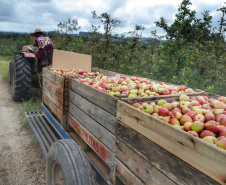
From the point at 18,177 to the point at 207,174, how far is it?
2.94 m

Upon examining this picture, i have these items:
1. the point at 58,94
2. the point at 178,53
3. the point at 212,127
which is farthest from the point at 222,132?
the point at 178,53

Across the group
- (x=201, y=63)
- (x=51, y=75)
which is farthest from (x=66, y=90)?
(x=201, y=63)

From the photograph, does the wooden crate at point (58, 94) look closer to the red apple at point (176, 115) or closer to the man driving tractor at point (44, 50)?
the red apple at point (176, 115)

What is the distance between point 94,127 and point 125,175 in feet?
2.28

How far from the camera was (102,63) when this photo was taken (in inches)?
293

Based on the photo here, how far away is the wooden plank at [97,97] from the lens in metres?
1.80

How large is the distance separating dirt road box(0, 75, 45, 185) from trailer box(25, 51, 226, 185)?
3.03ft

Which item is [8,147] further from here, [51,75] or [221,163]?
[221,163]

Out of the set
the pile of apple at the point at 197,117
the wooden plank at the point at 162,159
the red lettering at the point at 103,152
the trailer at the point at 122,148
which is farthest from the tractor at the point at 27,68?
the wooden plank at the point at 162,159

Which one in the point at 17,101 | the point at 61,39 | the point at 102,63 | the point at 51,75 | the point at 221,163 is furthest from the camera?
the point at 61,39

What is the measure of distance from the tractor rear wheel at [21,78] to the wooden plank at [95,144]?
3886mm

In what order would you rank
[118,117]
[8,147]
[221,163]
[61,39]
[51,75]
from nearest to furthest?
[221,163]
[118,117]
[51,75]
[8,147]
[61,39]

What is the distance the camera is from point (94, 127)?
2146 mm

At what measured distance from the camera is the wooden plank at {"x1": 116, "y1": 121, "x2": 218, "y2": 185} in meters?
1.05
